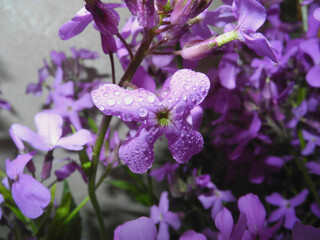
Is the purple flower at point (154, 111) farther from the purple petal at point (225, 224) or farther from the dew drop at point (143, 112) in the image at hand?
the purple petal at point (225, 224)

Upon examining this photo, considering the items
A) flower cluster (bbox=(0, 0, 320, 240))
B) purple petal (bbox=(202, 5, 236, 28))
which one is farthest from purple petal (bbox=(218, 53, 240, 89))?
purple petal (bbox=(202, 5, 236, 28))

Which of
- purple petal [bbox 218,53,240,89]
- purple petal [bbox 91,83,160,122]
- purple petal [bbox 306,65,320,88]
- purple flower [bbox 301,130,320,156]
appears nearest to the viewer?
purple petal [bbox 91,83,160,122]

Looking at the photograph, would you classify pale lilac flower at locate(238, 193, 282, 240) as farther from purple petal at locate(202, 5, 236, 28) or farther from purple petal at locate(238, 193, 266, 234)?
purple petal at locate(202, 5, 236, 28)

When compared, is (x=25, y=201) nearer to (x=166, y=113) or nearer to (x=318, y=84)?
(x=166, y=113)

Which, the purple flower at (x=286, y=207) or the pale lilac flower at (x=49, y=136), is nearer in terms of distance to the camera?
the pale lilac flower at (x=49, y=136)

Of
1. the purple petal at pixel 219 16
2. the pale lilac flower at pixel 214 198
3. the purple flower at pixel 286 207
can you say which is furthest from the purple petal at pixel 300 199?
the purple petal at pixel 219 16

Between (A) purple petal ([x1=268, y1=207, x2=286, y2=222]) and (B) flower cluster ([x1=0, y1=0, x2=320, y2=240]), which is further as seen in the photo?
(A) purple petal ([x1=268, y1=207, x2=286, y2=222])

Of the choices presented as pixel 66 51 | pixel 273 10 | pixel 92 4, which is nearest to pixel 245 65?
pixel 273 10
